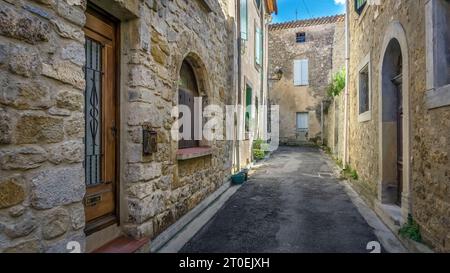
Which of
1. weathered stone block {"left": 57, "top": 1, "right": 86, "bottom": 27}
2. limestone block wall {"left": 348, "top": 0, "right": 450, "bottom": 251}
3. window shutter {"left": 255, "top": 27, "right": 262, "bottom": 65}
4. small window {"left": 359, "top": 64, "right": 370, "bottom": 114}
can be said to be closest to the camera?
weathered stone block {"left": 57, "top": 1, "right": 86, "bottom": 27}

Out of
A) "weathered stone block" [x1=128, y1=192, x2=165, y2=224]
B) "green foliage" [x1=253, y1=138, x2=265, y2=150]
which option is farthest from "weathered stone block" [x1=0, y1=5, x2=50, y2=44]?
"green foliage" [x1=253, y1=138, x2=265, y2=150]

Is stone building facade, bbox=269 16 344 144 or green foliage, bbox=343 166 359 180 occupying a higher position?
stone building facade, bbox=269 16 344 144

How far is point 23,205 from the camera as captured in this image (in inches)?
61.2

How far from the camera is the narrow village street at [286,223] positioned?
311 centimetres

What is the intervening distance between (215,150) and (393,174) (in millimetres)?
2912

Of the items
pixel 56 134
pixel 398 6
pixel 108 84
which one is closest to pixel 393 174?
pixel 398 6

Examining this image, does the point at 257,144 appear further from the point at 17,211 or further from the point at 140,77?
the point at 17,211

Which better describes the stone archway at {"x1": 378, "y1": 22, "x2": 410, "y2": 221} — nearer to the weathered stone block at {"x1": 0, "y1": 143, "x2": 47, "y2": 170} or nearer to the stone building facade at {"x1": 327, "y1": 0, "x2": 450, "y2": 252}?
the stone building facade at {"x1": 327, "y1": 0, "x2": 450, "y2": 252}

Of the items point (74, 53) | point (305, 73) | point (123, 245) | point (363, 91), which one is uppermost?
point (305, 73)

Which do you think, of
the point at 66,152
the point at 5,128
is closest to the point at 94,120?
the point at 66,152

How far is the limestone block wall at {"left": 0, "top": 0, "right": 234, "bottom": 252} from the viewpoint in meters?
1.50

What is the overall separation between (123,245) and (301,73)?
16.9 metres

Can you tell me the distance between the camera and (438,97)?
2.57 m
